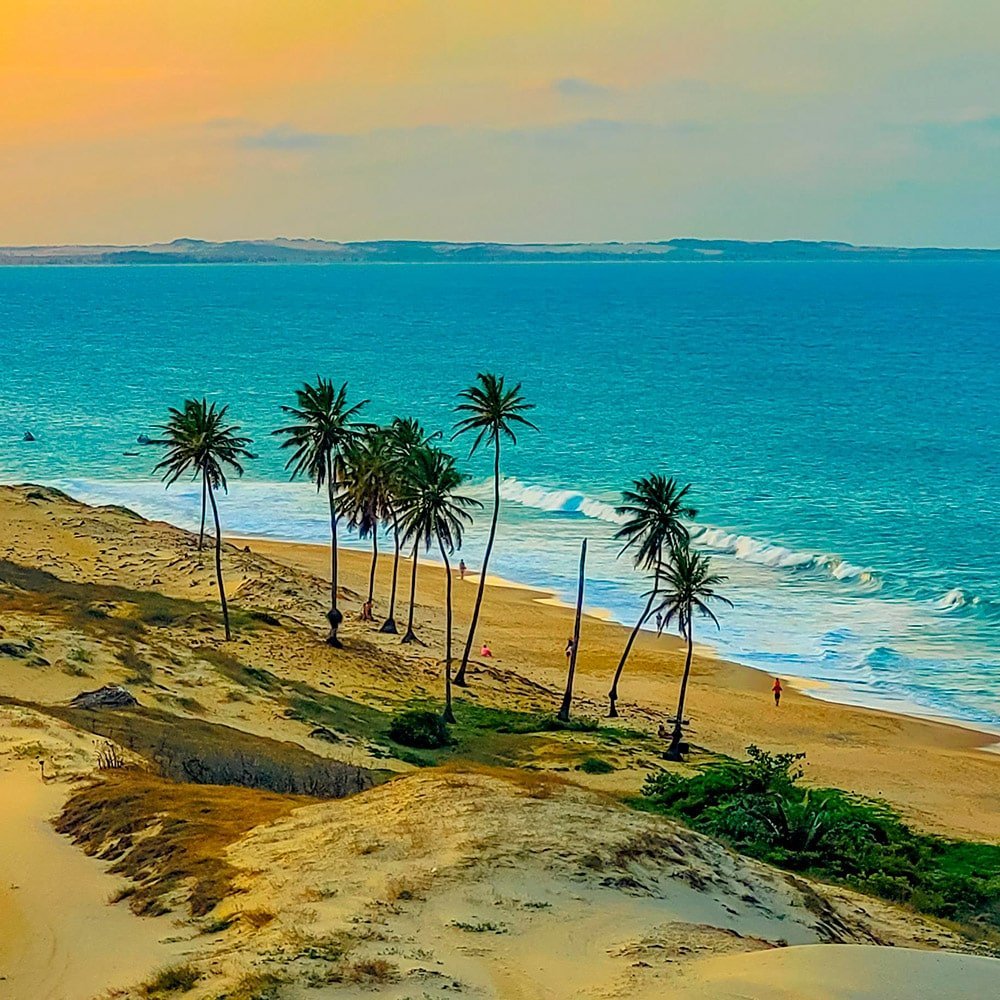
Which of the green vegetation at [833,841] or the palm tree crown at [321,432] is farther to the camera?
the palm tree crown at [321,432]

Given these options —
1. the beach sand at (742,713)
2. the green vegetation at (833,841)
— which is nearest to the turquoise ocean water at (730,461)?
the beach sand at (742,713)

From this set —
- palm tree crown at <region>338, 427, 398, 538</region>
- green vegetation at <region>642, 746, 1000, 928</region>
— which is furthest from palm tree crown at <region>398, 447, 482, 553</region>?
green vegetation at <region>642, 746, 1000, 928</region>

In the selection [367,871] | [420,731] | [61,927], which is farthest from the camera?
[420,731]

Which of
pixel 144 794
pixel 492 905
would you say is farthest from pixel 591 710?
pixel 492 905

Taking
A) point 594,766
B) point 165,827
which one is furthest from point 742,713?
point 165,827

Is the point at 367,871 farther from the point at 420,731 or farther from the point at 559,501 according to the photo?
the point at 559,501

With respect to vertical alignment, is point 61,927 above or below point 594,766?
below

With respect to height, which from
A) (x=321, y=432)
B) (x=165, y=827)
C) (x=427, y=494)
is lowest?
(x=165, y=827)

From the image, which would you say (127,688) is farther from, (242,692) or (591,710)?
(591,710)

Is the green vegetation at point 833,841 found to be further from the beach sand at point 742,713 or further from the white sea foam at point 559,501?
the white sea foam at point 559,501
